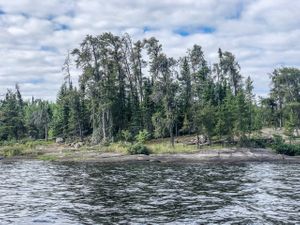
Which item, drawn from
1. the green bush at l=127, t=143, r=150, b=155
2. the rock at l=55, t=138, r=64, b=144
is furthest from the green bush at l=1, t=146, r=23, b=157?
the green bush at l=127, t=143, r=150, b=155

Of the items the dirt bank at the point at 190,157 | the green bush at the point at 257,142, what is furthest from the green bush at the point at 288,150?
the green bush at the point at 257,142

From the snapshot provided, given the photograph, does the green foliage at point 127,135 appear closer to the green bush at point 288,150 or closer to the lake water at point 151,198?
the green bush at point 288,150

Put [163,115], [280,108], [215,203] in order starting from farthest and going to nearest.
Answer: [280,108], [163,115], [215,203]

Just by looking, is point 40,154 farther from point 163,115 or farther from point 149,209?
point 149,209

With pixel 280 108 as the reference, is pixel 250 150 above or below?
below

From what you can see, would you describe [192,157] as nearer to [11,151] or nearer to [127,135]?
[127,135]

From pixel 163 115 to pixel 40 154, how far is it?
2917cm

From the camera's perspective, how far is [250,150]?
71.5 meters

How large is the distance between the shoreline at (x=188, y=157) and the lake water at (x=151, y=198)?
794 inches

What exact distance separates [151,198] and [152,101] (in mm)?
67976

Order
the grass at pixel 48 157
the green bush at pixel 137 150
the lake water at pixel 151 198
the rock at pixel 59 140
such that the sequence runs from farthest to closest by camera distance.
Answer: the rock at pixel 59 140, the green bush at pixel 137 150, the grass at pixel 48 157, the lake water at pixel 151 198

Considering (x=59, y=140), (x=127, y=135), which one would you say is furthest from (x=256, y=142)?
(x=59, y=140)

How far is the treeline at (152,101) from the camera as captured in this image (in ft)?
272

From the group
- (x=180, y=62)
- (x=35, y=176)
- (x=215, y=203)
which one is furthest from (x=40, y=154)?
(x=215, y=203)
